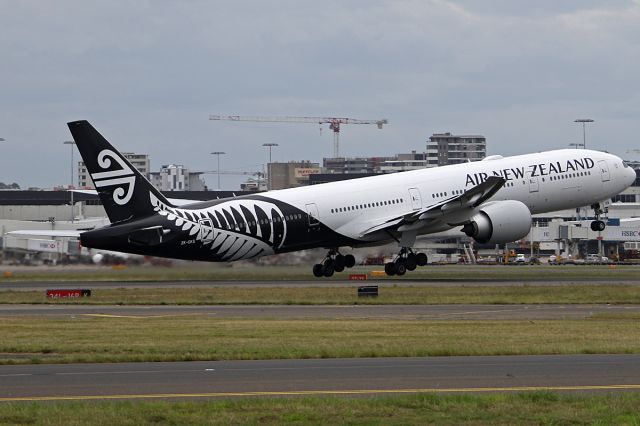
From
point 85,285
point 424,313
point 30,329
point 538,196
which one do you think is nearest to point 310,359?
point 30,329

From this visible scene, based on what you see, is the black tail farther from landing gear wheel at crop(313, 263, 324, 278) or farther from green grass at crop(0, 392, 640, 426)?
green grass at crop(0, 392, 640, 426)

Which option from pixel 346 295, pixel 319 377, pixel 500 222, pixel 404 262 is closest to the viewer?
pixel 319 377

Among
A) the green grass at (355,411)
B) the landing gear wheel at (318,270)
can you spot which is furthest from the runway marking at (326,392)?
the landing gear wheel at (318,270)

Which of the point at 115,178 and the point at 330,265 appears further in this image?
the point at 330,265

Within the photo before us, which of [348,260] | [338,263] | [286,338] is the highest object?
[348,260]

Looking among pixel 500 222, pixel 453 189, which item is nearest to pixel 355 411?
pixel 500 222

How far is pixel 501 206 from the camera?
65.8 meters

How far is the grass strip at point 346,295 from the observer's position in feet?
169

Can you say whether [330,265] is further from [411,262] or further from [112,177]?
[112,177]

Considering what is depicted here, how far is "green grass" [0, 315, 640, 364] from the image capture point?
29430 mm

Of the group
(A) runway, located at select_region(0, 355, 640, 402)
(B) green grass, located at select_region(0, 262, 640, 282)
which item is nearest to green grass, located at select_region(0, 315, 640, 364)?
(A) runway, located at select_region(0, 355, 640, 402)

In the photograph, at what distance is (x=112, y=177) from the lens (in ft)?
192

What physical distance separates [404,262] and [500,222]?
591cm

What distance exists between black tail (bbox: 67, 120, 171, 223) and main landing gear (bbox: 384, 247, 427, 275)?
15.0 meters
